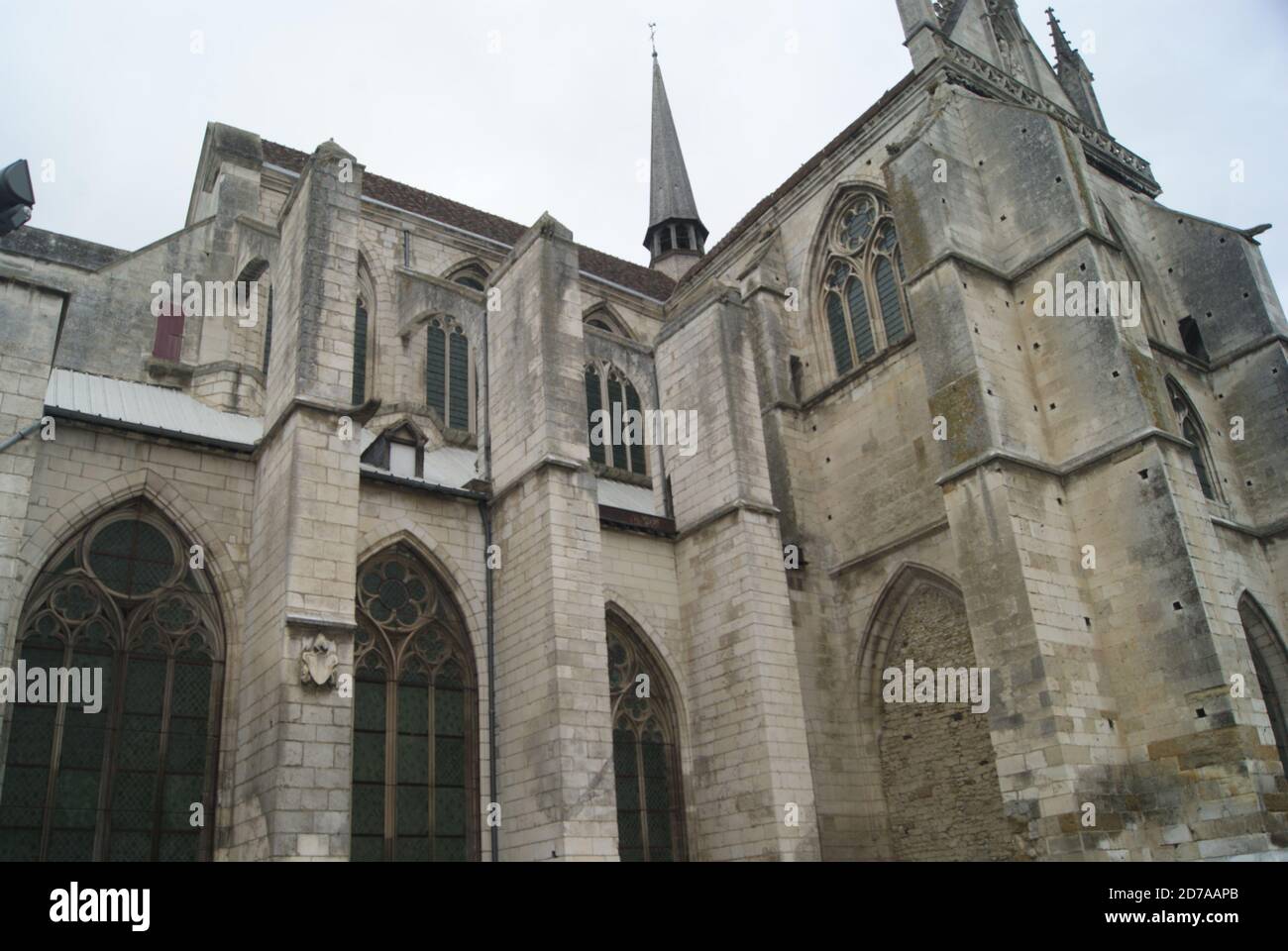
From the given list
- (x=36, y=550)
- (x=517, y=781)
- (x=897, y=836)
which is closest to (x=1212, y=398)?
(x=897, y=836)

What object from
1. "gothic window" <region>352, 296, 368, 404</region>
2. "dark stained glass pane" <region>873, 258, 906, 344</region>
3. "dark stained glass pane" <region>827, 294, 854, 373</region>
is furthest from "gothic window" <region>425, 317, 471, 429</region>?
"dark stained glass pane" <region>873, 258, 906, 344</region>

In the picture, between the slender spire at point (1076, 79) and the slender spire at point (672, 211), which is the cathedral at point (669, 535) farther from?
the slender spire at point (672, 211)

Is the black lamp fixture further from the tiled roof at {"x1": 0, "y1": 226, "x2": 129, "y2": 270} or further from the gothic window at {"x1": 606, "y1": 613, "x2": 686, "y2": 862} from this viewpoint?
the gothic window at {"x1": 606, "y1": 613, "x2": 686, "y2": 862}

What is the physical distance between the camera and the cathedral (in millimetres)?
8711

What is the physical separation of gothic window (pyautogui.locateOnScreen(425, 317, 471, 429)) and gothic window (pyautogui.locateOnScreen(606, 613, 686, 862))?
17.4 feet

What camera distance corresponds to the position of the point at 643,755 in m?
12.0

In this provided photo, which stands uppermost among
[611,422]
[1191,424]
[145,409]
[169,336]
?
[611,422]

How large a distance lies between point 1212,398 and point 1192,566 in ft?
20.5

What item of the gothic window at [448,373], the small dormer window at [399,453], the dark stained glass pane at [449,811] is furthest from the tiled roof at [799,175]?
the dark stained glass pane at [449,811]

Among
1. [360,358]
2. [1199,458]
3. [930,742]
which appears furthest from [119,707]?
[1199,458]

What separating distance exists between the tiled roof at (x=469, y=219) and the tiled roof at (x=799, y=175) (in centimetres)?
123

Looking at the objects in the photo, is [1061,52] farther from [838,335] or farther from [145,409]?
[145,409]

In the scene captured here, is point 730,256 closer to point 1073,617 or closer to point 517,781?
point 1073,617

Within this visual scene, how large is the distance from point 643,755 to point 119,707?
567 cm
